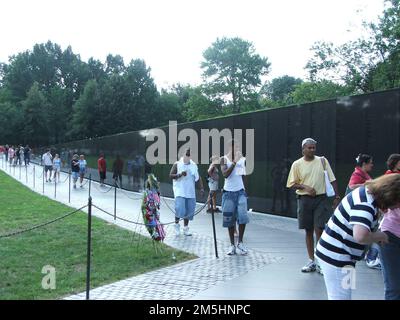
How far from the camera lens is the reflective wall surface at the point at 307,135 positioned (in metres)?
10.2

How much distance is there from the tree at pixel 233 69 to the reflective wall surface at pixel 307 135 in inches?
1997

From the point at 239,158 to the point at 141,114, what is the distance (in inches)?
2534

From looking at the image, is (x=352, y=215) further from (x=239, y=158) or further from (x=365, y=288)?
(x=239, y=158)

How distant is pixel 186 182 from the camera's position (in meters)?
10.7

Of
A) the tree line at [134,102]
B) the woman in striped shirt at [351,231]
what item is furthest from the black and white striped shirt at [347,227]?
the tree line at [134,102]

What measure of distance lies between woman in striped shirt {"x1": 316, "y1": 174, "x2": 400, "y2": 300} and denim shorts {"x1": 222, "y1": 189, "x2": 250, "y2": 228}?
4088 millimetres

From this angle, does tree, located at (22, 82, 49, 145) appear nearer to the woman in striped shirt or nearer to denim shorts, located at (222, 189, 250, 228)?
denim shorts, located at (222, 189, 250, 228)

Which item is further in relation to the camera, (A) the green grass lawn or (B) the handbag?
(B) the handbag

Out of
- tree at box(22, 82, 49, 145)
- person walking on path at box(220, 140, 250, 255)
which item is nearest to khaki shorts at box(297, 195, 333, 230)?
person walking on path at box(220, 140, 250, 255)

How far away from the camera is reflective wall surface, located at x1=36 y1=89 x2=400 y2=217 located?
10.2 meters

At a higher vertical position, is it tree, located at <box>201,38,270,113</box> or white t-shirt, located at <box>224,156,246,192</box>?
tree, located at <box>201,38,270,113</box>

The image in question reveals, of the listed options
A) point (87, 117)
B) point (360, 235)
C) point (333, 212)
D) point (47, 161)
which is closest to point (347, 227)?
point (360, 235)

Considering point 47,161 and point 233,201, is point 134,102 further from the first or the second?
point 233,201
